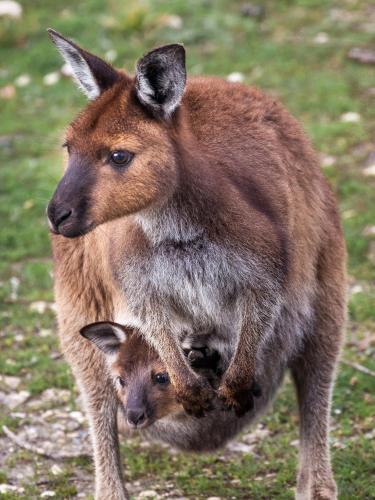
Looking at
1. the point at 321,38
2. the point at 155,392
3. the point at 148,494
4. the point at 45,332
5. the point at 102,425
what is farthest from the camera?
the point at 321,38

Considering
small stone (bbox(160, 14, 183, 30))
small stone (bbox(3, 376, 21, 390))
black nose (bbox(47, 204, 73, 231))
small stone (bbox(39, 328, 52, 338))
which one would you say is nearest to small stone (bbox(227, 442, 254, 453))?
small stone (bbox(3, 376, 21, 390))

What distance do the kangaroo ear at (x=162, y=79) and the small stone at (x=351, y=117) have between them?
195 inches

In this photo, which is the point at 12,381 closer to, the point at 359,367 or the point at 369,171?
the point at 359,367

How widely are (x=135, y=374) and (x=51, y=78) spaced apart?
6.26 meters

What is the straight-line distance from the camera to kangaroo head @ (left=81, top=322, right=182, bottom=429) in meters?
4.61

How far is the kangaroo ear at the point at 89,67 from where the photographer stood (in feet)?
13.6

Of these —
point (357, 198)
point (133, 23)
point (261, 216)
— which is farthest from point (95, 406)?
point (133, 23)

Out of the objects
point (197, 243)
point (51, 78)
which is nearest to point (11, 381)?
point (197, 243)

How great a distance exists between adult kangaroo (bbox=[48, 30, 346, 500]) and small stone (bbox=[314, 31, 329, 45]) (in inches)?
216

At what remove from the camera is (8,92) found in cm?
1047

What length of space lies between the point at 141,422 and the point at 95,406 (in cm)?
39

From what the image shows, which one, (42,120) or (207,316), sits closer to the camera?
(207,316)

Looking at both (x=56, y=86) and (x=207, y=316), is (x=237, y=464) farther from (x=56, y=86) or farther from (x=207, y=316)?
(x=56, y=86)

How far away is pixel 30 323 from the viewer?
6.95 metres
